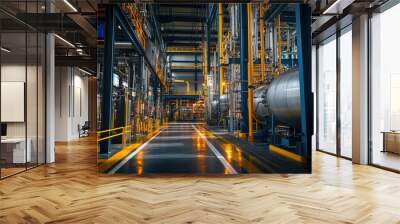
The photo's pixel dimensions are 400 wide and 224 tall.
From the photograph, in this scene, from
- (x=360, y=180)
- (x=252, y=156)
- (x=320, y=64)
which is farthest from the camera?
(x=320, y=64)

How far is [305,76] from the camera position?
5184mm

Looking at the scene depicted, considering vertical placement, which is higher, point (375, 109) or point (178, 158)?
point (375, 109)

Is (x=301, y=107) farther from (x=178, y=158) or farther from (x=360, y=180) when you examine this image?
(x=178, y=158)

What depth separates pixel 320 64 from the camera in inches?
342

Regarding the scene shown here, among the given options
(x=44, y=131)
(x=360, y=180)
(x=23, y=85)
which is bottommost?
(x=360, y=180)

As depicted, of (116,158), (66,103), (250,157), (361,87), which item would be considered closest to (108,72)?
(116,158)

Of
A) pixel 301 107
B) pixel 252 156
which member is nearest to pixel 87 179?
pixel 252 156

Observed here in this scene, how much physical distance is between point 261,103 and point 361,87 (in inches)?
76.3

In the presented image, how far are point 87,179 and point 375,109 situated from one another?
17.1ft

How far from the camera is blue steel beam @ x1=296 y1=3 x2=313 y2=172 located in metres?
5.13

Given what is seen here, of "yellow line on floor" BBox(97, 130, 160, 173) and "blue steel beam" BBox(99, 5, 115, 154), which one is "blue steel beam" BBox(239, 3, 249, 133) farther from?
"blue steel beam" BBox(99, 5, 115, 154)

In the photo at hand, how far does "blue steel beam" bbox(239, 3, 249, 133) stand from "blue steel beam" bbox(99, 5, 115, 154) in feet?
7.62

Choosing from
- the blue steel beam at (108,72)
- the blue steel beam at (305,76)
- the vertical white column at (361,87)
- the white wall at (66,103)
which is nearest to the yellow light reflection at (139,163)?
the blue steel beam at (108,72)

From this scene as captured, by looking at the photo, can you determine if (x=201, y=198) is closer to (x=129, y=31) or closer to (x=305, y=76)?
(x=305, y=76)
